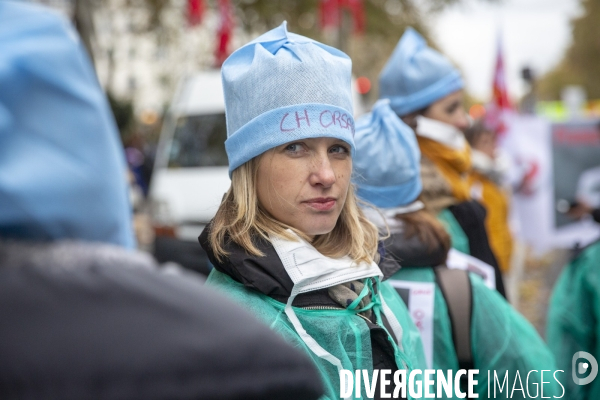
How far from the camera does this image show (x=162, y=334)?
0.84 meters

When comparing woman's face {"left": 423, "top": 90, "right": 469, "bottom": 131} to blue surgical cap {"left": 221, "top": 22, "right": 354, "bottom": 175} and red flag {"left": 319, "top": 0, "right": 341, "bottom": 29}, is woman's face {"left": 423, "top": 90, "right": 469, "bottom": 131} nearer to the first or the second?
blue surgical cap {"left": 221, "top": 22, "right": 354, "bottom": 175}

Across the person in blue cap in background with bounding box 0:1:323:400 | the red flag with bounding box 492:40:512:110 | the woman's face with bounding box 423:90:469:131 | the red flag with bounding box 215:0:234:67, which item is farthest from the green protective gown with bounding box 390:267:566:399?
the red flag with bounding box 215:0:234:67

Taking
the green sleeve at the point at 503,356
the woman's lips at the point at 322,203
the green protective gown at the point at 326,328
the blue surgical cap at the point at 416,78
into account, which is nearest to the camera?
the green protective gown at the point at 326,328

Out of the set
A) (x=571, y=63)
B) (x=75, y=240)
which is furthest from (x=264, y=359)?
(x=571, y=63)

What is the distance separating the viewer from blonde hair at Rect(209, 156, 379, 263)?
204 cm

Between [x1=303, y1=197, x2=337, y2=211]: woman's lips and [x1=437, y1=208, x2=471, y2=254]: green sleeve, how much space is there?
147cm

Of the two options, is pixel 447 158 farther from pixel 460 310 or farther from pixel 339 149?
pixel 339 149

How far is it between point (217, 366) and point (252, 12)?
18.2 m

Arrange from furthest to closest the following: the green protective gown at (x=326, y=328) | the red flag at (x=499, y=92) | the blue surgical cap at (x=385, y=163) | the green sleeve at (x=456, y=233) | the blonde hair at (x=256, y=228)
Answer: the red flag at (x=499, y=92) → the green sleeve at (x=456, y=233) → the blue surgical cap at (x=385, y=163) → the blonde hair at (x=256, y=228) → the green protective gown at (x=326, y=328)

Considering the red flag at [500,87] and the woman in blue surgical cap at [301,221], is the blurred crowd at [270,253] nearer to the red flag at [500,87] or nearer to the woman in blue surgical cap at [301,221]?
the woman in blue surgical cap at [301,221]

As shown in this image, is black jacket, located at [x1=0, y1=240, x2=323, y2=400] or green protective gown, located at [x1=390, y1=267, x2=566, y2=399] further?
green protective gown, located at [x1=390, y1=267, x2=566, y2=399]

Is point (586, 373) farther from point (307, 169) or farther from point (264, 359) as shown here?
point (264, 359)

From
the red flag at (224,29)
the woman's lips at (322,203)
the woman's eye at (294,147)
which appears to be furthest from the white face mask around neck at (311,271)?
the red flag at (224,29)

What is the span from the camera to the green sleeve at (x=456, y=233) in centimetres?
353
